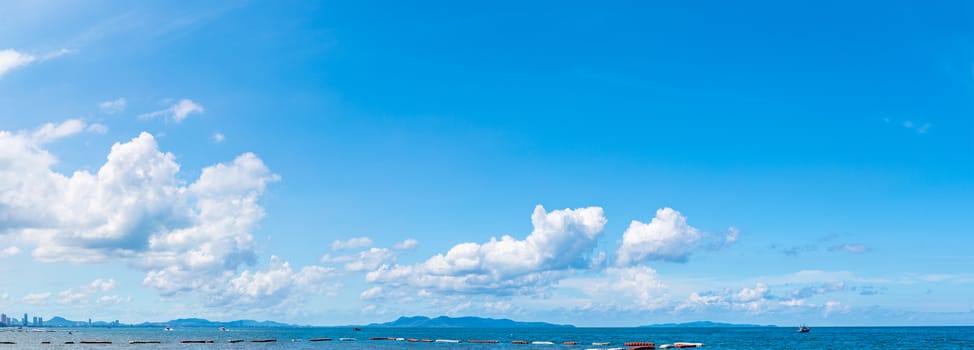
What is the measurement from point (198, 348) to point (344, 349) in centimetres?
3113

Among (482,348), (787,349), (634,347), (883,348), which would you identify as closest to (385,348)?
(482,348)

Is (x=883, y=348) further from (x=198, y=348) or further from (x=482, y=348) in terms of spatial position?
(x=198, y=348)

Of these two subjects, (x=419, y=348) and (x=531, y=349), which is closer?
(x=531, y=349)

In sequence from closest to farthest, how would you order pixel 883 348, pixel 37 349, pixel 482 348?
pixel 37 349 < pixel 482 348 < pixel 883 348

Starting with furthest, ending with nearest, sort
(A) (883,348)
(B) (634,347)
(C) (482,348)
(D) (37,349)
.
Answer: (A) (883,348)
(C) (482,348)
(D) (37,349)
(B) (634,347)

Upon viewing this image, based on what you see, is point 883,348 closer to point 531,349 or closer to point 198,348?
point 531,349

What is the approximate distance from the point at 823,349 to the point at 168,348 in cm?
14493

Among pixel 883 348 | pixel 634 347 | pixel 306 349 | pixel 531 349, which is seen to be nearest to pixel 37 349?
pixel 306 349

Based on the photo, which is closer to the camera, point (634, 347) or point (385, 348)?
point (634, 347)

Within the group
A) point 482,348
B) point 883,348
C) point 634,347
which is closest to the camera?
point 634,347

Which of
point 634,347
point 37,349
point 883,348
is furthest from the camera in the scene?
point 883,348

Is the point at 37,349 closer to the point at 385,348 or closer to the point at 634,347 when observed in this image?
the point at 385,348

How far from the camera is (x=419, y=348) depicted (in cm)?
16825

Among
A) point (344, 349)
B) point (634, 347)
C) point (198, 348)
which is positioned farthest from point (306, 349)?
point (634, 347)
